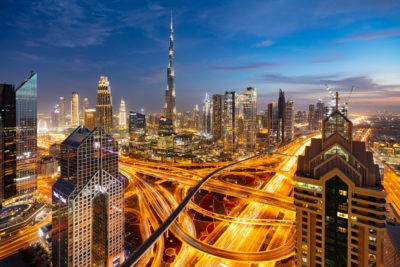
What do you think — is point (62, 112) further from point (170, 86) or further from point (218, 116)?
point (218, 116)

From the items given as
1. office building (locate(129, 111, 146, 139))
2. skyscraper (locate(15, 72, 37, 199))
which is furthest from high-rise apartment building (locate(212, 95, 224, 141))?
skyscraper (locate(15, 72, 37, 199))

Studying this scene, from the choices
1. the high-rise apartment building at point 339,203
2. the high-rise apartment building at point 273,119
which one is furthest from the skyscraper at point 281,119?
the high-rise apartment building at point 339,203

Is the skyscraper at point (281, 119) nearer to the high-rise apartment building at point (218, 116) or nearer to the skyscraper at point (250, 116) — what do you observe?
the skyscraper at point (250, 116)

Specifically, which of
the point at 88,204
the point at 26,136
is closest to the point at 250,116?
the point at 26,136

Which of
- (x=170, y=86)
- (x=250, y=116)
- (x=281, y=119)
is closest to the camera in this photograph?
(x=250, y=116)

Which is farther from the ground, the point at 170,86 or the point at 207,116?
the point at 170,86
